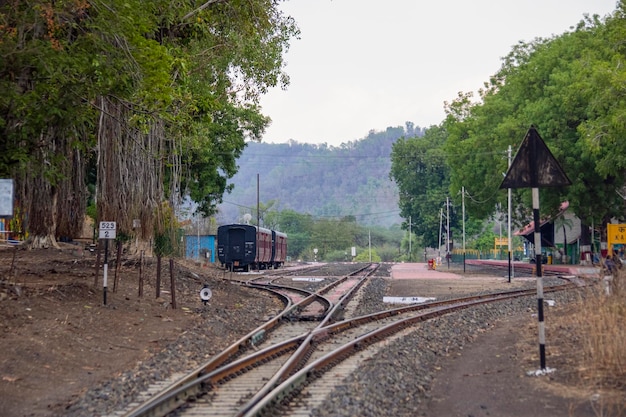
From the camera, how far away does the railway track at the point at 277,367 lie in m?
8.83

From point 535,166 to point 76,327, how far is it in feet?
28.6

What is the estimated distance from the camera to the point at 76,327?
14.3m

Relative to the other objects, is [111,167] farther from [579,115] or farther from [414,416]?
[579,115]

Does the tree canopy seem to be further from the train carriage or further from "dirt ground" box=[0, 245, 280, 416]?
"dirt ground" box=[0, 245, 280, 416]

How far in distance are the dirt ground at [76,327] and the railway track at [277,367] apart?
0.92m

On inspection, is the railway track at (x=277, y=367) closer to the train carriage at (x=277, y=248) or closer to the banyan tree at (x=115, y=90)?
the banyan tree at (x=115, y=90)

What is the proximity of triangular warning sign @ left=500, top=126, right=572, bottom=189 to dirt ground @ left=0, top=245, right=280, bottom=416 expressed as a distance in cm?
600

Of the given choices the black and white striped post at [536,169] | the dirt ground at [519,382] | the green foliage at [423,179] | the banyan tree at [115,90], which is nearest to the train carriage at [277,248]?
the banyan tree at [115,90]

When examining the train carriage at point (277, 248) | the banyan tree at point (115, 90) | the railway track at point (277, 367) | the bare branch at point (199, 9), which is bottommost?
the railway track at point (277, 367)

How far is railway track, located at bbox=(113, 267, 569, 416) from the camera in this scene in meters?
8.83

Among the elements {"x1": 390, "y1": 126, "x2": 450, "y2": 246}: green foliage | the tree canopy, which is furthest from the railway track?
{"x1": 390, "y1": 126, "x2": 450, "y2": 246}: green foliage

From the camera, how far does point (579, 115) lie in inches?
1827

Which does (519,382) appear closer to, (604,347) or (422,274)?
(604,347)

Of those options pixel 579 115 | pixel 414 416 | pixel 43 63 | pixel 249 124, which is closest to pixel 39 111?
pixel 43 63
